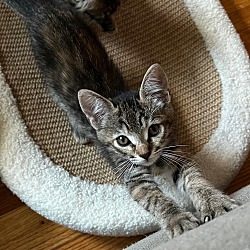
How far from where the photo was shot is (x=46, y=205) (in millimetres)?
1577

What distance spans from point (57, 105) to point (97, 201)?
332 mm

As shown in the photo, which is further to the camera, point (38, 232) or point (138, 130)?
point (38, 232)

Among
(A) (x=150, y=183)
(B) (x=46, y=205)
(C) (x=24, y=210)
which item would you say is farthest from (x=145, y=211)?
(C) (x=24, y=210)

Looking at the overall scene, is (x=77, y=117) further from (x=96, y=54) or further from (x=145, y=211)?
(x=145, y=211)

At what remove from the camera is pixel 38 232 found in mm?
1672

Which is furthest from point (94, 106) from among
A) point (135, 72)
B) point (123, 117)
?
point (135, 72)

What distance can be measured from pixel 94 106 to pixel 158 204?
0.97ft

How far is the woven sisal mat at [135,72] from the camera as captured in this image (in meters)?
1.67

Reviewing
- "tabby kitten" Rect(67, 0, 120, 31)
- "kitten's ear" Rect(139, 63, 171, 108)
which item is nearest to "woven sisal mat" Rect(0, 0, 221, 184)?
"tabby kitten" Rect(67, 0, 120, 31)

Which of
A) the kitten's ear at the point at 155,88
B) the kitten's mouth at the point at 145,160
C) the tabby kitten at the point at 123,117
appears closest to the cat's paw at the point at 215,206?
the tabby kitten at the point at 123,117

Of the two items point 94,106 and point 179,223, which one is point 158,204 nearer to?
point 179,223

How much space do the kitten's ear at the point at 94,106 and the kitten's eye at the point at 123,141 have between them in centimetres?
7

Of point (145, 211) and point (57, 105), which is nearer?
point (145, 211)

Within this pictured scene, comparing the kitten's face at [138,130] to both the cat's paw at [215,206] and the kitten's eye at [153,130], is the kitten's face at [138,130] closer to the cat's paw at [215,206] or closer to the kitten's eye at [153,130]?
the kitten's eye at [153,130]
